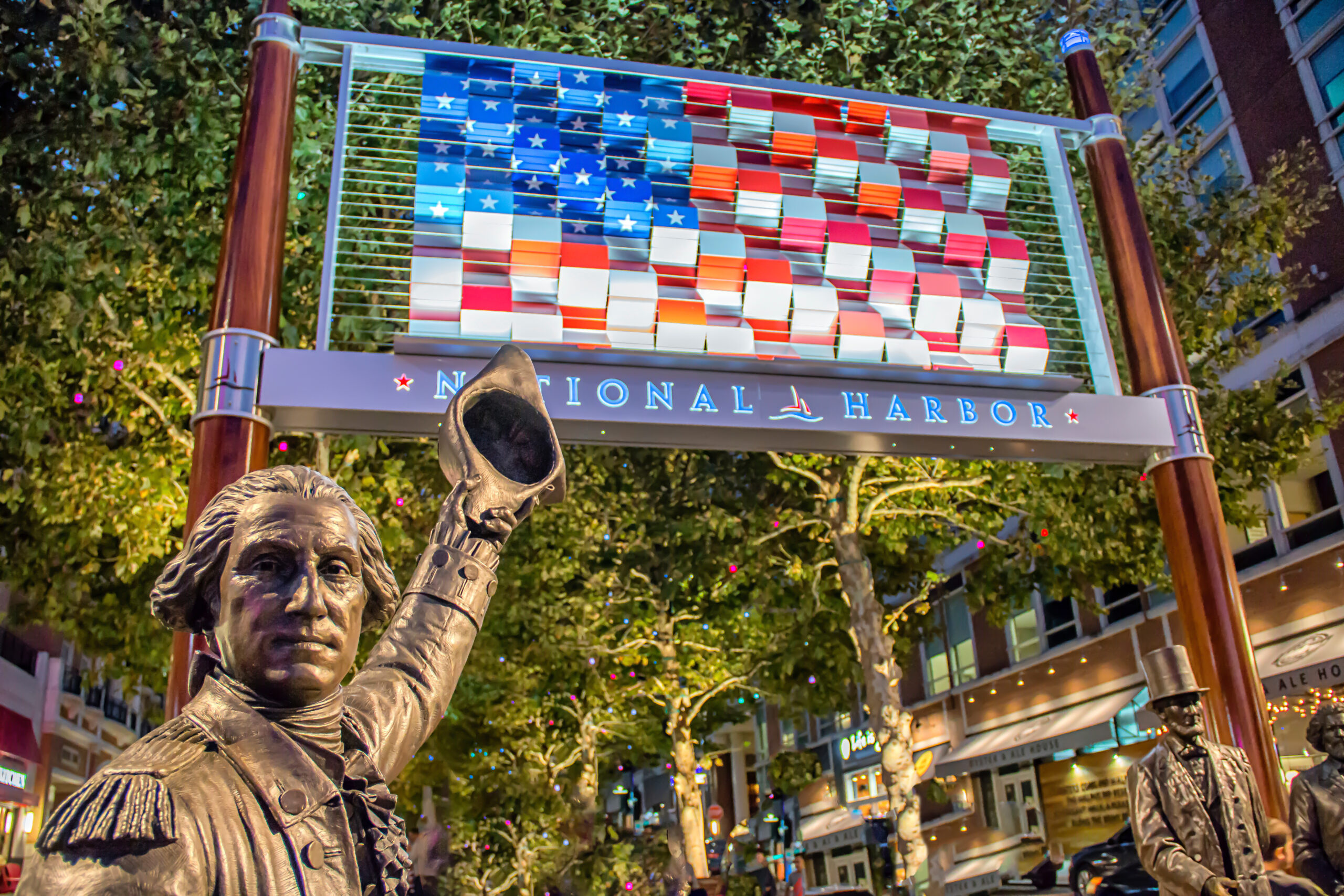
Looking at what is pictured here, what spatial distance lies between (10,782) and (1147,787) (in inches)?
849

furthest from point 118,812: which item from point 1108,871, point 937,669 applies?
point 937,669

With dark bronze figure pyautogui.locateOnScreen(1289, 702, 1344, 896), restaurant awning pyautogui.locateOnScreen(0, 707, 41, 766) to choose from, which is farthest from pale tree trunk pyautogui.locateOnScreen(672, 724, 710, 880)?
dark bronze figure pyautogui.locateOnScreen(1289, 702, 1344, 896)

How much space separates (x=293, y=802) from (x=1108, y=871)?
514 inches

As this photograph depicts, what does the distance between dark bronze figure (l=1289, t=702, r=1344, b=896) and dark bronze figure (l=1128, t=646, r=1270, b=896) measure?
4.80ft

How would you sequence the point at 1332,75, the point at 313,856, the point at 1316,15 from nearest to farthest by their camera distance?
the point at 313,856 < the point at 1332,75 < the point at 1316,15

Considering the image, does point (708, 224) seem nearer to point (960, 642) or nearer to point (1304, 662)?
point (1304, 662)

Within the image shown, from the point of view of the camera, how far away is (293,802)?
1095mm

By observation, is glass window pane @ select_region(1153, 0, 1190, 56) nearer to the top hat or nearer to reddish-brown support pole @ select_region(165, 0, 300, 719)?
the top hat

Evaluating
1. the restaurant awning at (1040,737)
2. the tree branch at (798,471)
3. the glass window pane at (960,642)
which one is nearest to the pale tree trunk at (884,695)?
the tree branch at (798,471)

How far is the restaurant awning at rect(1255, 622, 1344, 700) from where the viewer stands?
15055 millimetres

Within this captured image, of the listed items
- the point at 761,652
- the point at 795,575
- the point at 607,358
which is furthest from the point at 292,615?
the point at 761,652

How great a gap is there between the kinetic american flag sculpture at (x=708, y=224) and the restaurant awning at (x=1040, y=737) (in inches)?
641

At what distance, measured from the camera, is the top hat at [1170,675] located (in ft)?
17.4

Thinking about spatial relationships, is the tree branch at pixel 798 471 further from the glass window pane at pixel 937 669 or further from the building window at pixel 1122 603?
the glass window pane at pixel 937 669
